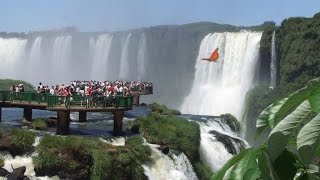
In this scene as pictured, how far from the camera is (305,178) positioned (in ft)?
4.54

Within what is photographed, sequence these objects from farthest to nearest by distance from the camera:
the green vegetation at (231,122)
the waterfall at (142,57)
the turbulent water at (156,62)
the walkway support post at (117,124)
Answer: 1. the waterfall at (142,57)
2. the turbulent water at (156,62)
3. the green vegetation at (231,122)
4. the walkway support post at (117,124)

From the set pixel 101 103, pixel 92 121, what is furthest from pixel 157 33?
pixel 101 103

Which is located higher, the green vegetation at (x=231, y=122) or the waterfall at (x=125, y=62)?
the waterfall at (x=125, y=62)

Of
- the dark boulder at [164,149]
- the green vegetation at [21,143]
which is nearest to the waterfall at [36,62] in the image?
the dark boulder at [164,149]

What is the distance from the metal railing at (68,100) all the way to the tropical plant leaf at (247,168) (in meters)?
19.4

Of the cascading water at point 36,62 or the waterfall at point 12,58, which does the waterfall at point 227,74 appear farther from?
the waterfall at point 12,58

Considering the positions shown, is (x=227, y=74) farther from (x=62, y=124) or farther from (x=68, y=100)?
(x=62, y=124)

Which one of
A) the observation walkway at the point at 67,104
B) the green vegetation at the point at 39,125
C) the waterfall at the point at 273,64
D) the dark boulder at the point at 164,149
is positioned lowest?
the dark boulder at the point at 164,149

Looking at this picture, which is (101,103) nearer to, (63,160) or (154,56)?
(63,160)

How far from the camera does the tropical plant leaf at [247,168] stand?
1.31 meters

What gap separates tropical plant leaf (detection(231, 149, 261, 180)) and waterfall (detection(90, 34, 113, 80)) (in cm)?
6866

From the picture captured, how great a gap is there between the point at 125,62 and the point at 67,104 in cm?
4949

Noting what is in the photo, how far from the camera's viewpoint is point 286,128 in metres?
1.29

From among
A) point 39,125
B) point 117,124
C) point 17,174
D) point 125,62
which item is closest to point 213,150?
point 117,124
